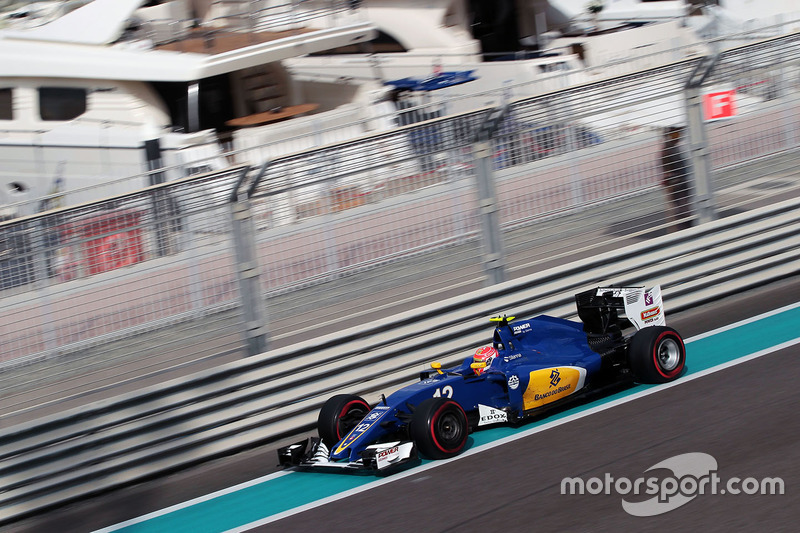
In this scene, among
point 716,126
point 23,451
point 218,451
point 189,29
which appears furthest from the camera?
point 189,29

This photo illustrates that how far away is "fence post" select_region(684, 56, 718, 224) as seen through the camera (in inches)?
369

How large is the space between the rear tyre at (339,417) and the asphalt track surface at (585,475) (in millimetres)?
594

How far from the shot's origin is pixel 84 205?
7.50 meters

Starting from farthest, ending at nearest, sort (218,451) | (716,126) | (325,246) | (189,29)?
(189,29)
(716,126)
(325,246)
(218,451)

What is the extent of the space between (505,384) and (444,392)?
1.46 feet

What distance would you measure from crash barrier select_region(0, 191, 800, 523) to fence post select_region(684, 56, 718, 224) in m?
0.21

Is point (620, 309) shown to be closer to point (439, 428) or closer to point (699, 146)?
point (439, 428)

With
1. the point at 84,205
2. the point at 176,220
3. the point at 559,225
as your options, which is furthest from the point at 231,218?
the point at 559,225

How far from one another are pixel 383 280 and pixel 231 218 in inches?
57.3

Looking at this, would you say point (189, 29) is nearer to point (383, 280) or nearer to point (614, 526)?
point (383, 280)

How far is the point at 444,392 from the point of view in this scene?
22.0ft

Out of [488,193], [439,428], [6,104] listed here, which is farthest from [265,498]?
[6,104]

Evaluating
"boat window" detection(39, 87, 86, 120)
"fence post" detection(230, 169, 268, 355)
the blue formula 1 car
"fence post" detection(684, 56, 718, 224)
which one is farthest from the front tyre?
"boat window" detection(39, 87, 86, 120)

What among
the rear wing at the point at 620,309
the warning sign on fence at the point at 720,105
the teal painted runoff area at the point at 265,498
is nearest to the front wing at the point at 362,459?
the teal painted runoff area at the point at 265,498
